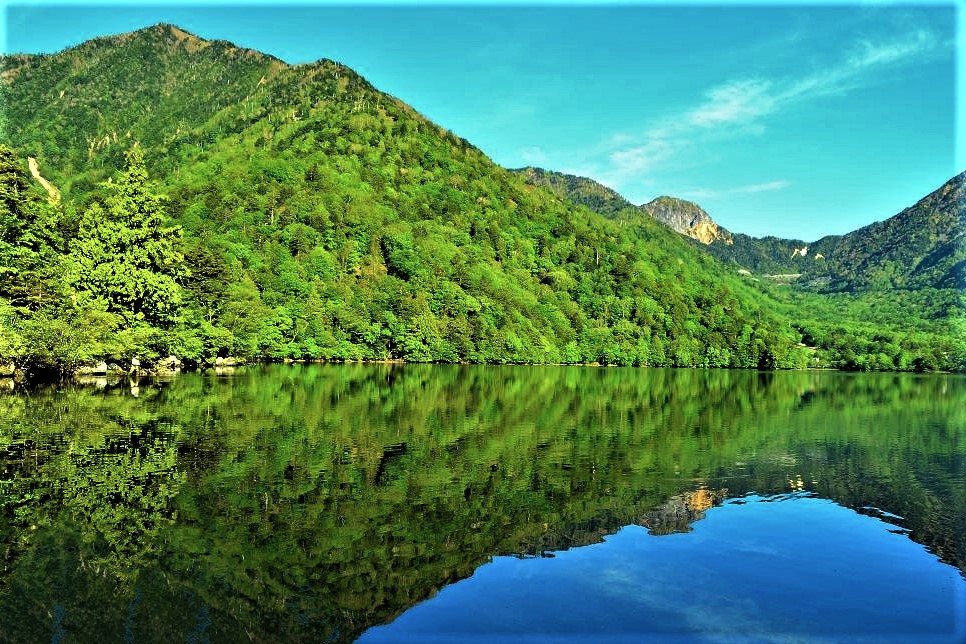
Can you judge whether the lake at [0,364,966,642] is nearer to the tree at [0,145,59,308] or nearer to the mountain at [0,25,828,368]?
the tree at [0,145,59,308]

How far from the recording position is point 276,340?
124438mm

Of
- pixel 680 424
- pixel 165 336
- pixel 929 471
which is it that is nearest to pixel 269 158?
pixel 165 336

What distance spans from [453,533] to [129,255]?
6493 centimetres

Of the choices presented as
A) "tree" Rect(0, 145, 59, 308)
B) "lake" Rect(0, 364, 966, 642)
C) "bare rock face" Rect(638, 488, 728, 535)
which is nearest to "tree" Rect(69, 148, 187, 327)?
"tree" Rect(0, 145, 59, 308)

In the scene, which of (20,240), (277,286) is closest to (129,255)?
(20,240)

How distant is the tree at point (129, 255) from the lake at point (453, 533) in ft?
98.7

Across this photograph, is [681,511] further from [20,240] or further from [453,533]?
[20,240]

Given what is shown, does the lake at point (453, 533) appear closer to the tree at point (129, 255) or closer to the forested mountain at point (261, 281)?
the forested mountain at point (261, 281)

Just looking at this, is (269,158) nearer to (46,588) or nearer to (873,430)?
(873,430)

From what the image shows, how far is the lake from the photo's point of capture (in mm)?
14828

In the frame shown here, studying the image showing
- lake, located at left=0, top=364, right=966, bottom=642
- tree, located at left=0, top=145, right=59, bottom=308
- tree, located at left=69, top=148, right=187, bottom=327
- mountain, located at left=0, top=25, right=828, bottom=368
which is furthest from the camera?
tree, located at left=69, top=148, right=187, bottom=327

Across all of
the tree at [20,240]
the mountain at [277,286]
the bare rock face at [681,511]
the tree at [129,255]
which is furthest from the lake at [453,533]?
the tree at [129,255]

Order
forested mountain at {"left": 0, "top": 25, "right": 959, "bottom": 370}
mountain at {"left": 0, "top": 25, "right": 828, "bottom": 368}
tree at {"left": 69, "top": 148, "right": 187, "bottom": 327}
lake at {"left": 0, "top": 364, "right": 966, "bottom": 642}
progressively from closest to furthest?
1. lake at {"left": 0, "top": 364, "right": 966, "bottom": 642}
2. forested mountain at {"left": 0, "top": 25, "right": 959, "bottom": 370}
3. mountain at {"left": 0, "top": 25, "right": 828, "bottom": 368}
4. tree at {"left": 69, "top": 148, "right": 187, "bottom": 327}

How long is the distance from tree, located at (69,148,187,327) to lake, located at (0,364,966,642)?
30.1m
